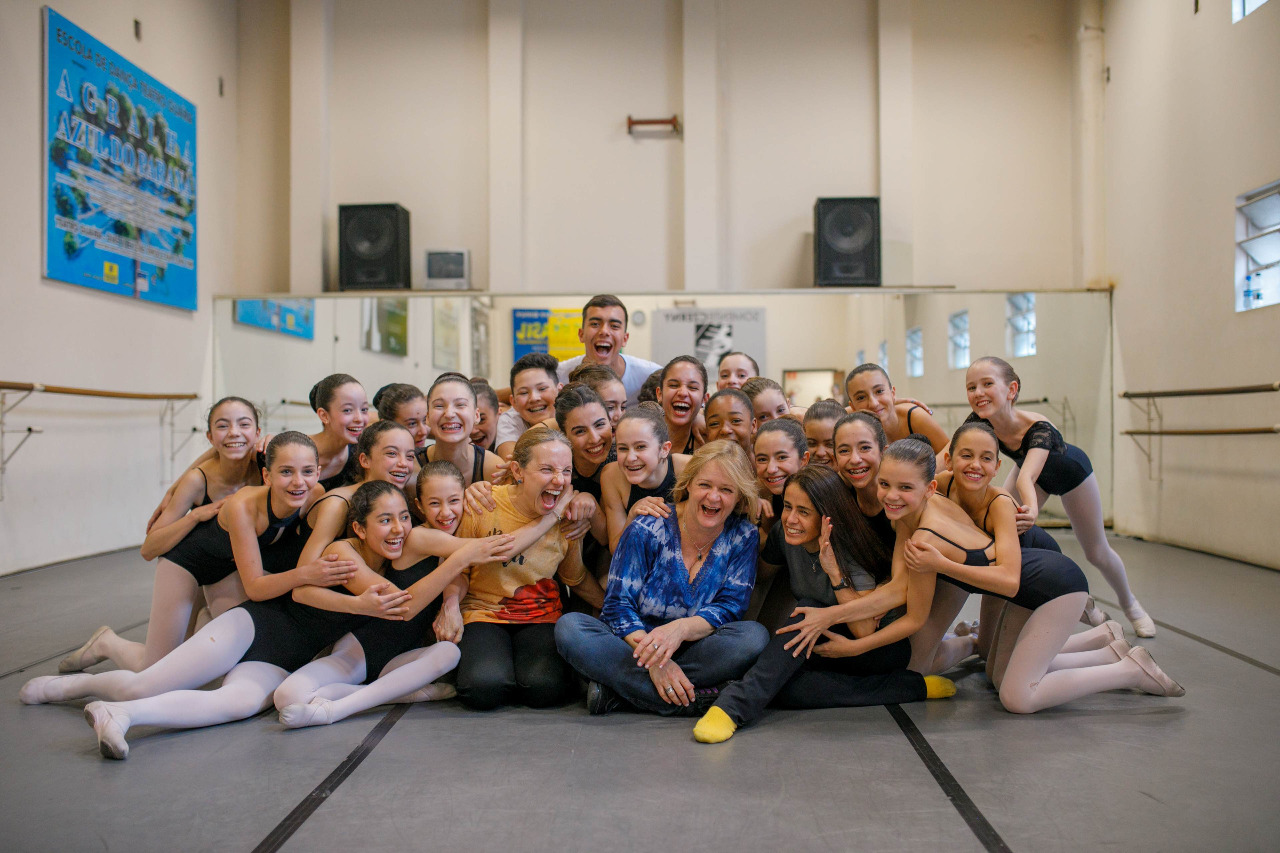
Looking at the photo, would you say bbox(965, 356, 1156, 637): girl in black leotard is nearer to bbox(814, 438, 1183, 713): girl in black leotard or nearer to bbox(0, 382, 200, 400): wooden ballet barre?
bbox(814, 438, 1183, 713): girl in black leotard

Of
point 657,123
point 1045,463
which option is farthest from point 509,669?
point 657,123

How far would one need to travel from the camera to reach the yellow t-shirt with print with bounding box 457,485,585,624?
270cm

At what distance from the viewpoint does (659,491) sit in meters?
2.87

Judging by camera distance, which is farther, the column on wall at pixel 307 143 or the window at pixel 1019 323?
the column on wall at pixel 307 143

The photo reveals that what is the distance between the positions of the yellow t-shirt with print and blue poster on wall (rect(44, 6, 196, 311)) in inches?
177

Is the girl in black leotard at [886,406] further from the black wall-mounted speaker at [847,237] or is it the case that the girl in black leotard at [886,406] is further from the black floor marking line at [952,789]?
the black wall-mounted speaker at [847,237]

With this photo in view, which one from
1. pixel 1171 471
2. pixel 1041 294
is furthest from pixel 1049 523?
pixel 1041 294

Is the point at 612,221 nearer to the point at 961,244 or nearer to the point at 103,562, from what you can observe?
the point at 961,244

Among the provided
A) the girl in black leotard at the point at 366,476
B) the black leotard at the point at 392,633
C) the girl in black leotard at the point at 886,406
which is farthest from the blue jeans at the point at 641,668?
the girl in black leotard at the point at 886,406

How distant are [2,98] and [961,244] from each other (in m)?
7.44

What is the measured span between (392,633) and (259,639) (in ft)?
1.30

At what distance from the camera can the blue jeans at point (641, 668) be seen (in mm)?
2447

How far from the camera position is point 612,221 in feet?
25.7

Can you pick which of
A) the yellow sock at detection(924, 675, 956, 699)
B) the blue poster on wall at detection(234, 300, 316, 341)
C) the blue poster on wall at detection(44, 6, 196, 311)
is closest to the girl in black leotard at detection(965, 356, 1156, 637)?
the yellow sock at detection(924, 675, 956, 699)
